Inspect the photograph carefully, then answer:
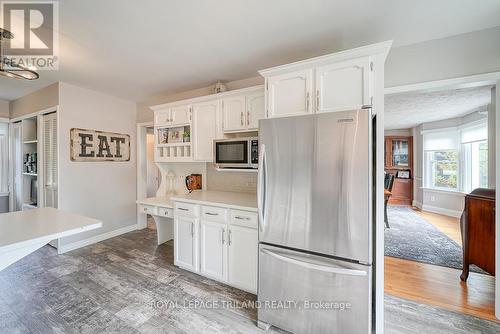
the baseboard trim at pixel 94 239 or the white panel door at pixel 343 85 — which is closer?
the white panel door at pixel 343 85

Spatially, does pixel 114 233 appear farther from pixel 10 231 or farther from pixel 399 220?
pixel 399 220

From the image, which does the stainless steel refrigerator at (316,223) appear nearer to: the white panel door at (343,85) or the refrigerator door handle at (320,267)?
the refrigerator door handle at (320,267)

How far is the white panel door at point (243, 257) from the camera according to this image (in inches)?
86.5

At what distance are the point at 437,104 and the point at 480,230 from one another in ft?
9.72

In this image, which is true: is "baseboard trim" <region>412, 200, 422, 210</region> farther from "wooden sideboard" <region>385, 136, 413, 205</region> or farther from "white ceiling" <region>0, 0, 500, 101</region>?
"white ceiling" <region>0, 0, 500, 101</region>

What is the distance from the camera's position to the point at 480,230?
2.34 metres

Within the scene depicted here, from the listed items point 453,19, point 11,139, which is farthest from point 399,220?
point 11,139

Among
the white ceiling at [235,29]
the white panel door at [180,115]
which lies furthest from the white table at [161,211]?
the white ceiling at [235,29]

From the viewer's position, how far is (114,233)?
3988 mm

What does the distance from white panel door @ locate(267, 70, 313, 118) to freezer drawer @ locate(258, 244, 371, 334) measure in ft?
4.06

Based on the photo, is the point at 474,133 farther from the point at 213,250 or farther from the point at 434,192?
the point at 213,250

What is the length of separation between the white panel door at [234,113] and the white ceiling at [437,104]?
225cm

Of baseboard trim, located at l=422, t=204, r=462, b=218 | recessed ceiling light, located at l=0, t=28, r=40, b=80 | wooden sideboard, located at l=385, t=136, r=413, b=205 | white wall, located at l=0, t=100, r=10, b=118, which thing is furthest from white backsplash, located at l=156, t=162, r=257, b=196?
wooden sideboard, located at l=385, t=136, r=413, b=205

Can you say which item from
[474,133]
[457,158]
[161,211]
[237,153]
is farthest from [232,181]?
[457,158]
